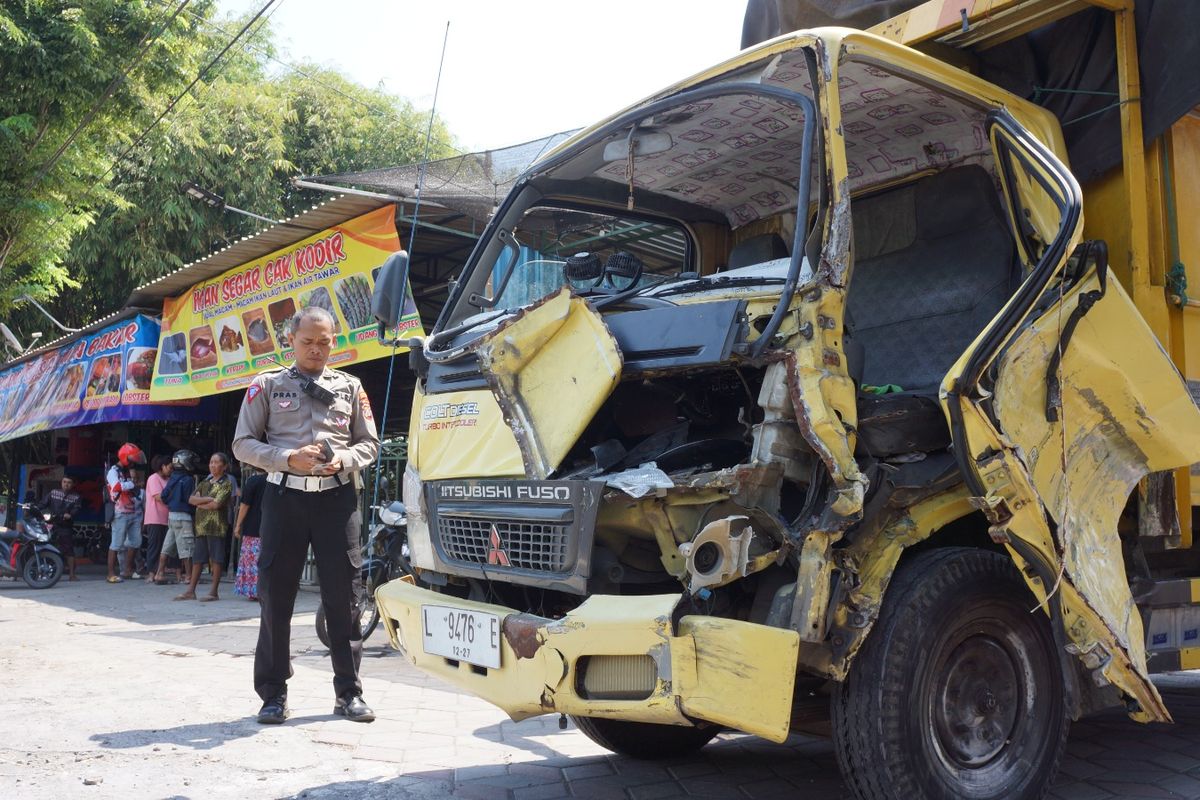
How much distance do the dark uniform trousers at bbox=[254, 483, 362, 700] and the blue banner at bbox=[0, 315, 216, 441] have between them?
11.1 m

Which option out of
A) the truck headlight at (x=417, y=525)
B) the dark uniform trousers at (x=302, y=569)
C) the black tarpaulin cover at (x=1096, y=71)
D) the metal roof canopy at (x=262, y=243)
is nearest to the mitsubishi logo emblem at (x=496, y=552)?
the truck headlight at (x=417, y=525)

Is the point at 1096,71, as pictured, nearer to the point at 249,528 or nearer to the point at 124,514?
the point at 249,528

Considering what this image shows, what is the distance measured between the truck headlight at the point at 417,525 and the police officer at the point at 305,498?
2.41ft

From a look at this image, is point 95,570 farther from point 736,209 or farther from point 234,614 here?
point 736,209

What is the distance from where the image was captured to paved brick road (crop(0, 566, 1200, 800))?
147 inches

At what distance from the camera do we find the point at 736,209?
5176mm

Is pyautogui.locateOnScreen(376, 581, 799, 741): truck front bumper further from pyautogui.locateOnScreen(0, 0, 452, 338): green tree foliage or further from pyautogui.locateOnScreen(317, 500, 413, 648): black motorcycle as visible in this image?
pyautogui.locateOnScreen(0, 0, 452, 338): green tree foliage

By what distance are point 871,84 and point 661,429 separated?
1652mm

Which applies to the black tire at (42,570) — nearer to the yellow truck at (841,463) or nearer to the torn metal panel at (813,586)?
the yellow truck at (841,463)

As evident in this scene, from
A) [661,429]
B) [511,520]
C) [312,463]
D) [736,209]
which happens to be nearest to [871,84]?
[736,209]

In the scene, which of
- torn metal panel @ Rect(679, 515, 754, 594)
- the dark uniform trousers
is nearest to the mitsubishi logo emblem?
torn metal panel @ Rect(679, 515, 754, 594)

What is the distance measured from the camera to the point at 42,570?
13.3m

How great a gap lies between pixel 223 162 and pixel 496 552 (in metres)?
19.9

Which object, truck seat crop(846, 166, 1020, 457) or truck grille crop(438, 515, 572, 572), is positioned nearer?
truck grille crop(438, 515, 572, 572)
